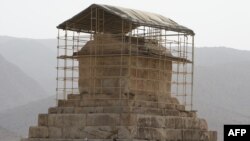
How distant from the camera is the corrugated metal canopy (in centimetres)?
3576

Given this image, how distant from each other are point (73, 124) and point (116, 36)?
4129 mm

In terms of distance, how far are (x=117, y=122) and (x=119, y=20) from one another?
5029mm

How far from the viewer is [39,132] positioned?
3619 cm

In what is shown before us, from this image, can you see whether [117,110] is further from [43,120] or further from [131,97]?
[43,120]

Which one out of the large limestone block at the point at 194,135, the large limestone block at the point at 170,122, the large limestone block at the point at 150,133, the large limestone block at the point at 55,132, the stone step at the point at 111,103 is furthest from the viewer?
the large limestone block at the point at 194,135

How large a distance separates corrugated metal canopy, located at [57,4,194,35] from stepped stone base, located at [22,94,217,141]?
10.3 ft

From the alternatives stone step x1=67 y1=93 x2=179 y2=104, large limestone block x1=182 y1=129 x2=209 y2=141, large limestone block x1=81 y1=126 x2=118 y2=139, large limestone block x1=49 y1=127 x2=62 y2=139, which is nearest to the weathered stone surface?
large limestone block x1=49 y1=127 x2=62 y2=139

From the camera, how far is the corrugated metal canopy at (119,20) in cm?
3576

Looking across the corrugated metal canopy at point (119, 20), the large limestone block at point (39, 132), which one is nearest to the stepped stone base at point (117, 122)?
the large limestone block at point (39, 132)

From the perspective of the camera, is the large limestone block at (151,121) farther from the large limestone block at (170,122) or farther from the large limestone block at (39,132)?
the large limestone block at (39,132)

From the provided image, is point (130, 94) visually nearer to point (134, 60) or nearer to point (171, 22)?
point (134, 60)

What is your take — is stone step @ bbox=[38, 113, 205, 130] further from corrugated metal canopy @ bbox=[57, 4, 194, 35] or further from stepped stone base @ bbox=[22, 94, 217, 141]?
corrugated metal canopy @ bbox=[57, 4, 194, 35]

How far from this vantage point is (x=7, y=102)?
13088cm

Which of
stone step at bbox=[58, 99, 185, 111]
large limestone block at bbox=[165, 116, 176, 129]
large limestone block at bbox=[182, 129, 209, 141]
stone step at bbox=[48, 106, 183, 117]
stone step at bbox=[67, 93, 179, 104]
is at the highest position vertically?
stone step at bbox=[67, 93, 179, 104]
